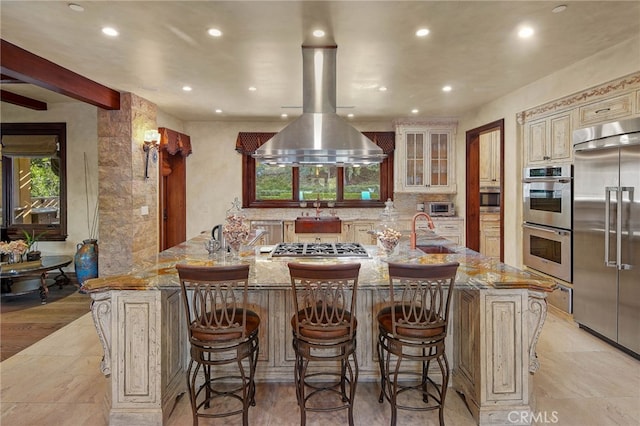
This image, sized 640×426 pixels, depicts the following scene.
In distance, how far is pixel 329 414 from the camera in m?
2.37

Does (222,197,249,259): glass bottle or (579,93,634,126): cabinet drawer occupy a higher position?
(579,93,634,126): cabinet drawer

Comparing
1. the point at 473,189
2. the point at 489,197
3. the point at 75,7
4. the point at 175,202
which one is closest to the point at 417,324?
the point at 75,7

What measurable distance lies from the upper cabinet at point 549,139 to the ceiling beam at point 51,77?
5237 mm

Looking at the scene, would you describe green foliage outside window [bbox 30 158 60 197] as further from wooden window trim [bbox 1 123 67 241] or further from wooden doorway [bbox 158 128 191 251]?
wooden doorway [bbox 158 128 191 251]

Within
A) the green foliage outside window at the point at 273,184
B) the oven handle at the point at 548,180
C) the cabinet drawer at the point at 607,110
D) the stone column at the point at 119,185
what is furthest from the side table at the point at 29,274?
the cabinet drawer at the point at 607,110

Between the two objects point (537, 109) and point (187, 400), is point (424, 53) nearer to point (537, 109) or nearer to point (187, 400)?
point (537, 109)

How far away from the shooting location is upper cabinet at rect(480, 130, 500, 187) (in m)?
6.46

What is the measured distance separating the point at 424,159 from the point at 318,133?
13.1 ft

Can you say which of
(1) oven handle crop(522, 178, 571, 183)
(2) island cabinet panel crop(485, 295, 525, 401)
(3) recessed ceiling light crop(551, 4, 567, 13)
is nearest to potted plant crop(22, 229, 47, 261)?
(2) island cabinet panel crop(485, 295, 525, 401)

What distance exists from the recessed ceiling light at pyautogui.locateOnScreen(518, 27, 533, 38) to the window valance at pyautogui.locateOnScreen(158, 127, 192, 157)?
4.93 m

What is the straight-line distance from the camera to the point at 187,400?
254cm

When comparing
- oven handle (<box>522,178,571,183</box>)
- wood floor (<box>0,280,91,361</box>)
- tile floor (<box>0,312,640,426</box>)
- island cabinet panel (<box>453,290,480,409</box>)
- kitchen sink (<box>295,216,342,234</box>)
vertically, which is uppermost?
oven handle (<box>522,178,571,183</box>)

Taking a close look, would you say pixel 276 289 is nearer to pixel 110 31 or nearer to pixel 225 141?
pixel 110 31

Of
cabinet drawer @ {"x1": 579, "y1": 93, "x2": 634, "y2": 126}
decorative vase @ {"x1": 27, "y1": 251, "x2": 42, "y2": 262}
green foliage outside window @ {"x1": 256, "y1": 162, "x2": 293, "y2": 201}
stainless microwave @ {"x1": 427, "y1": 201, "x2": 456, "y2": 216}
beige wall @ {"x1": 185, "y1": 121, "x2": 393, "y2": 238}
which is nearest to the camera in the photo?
cabinet drawer @ {"x1": 579, "y1": 93, "x2": 634, "y2": 126}
